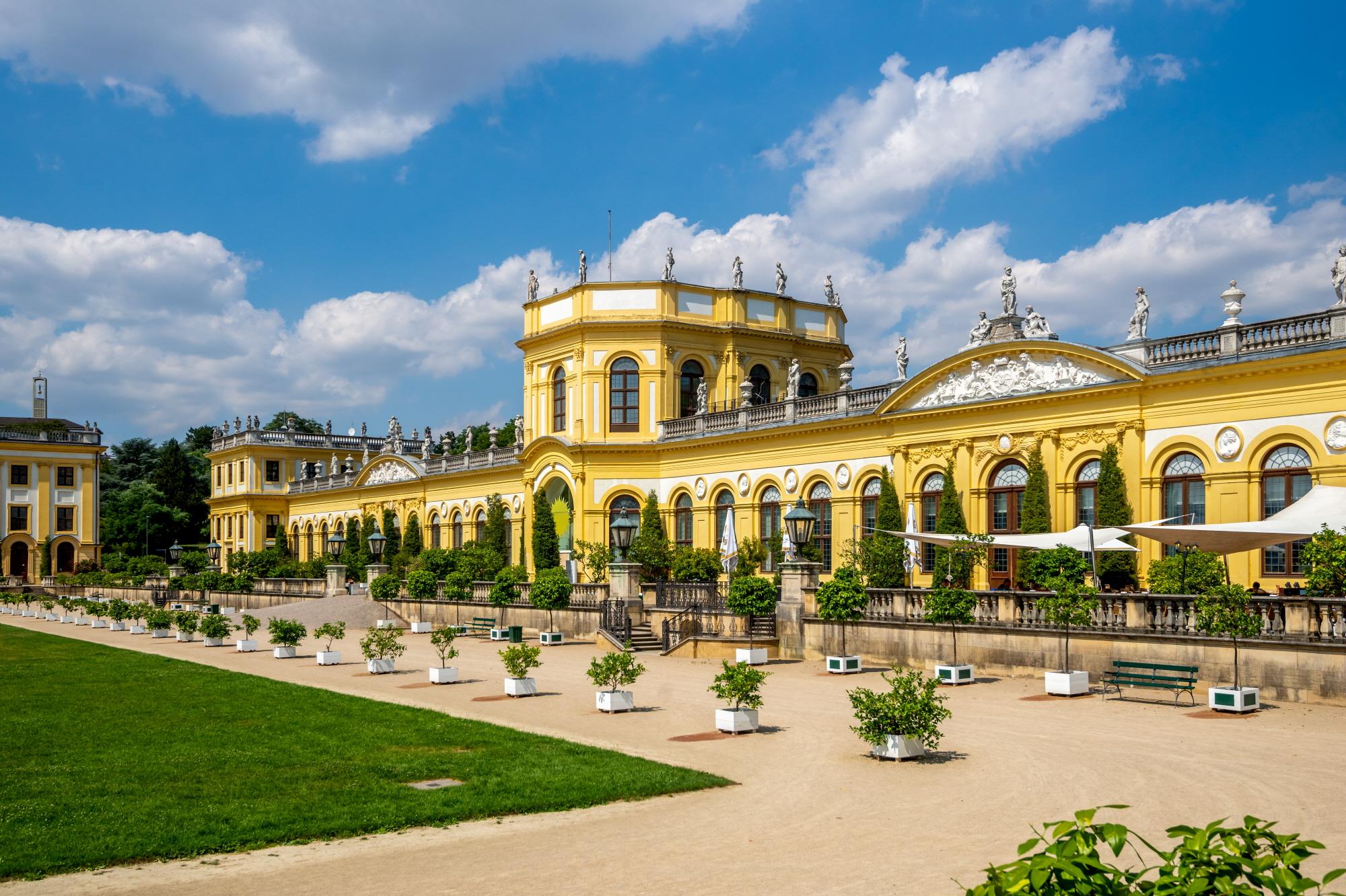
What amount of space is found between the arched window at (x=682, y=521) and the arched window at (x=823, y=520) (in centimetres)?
694

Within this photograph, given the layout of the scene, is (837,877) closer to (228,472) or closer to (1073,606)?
(1073,606)

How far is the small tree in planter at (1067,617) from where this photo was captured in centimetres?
2028

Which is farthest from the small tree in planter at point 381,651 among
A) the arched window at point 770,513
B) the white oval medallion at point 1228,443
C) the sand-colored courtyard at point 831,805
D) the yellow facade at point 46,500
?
the yellow facade at point 46,500

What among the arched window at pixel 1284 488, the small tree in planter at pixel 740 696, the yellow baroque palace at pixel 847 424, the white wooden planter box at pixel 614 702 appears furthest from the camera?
the yellow baroque palace at pixel 847 424

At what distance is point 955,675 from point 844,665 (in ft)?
9.90

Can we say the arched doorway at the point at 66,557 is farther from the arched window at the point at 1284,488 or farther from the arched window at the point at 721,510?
the arched window at the point at 1284,488

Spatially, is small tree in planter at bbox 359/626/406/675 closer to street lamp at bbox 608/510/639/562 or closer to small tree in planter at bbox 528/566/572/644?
street lamp at bbox 608/510/639/562

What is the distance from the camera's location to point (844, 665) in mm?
24906

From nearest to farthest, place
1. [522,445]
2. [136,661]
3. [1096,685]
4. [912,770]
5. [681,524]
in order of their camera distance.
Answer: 1. [912,770]
2. [1096,685]
3. [136,661]
4. [681,524]
5. [522,445]

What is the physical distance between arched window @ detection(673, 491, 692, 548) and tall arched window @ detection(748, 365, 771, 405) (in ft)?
19.4

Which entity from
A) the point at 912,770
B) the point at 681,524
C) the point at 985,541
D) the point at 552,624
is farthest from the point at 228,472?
the point at 912,770

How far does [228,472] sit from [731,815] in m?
82.7

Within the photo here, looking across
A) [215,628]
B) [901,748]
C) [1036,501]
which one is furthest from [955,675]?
[215,628]

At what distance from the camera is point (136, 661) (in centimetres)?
2880
